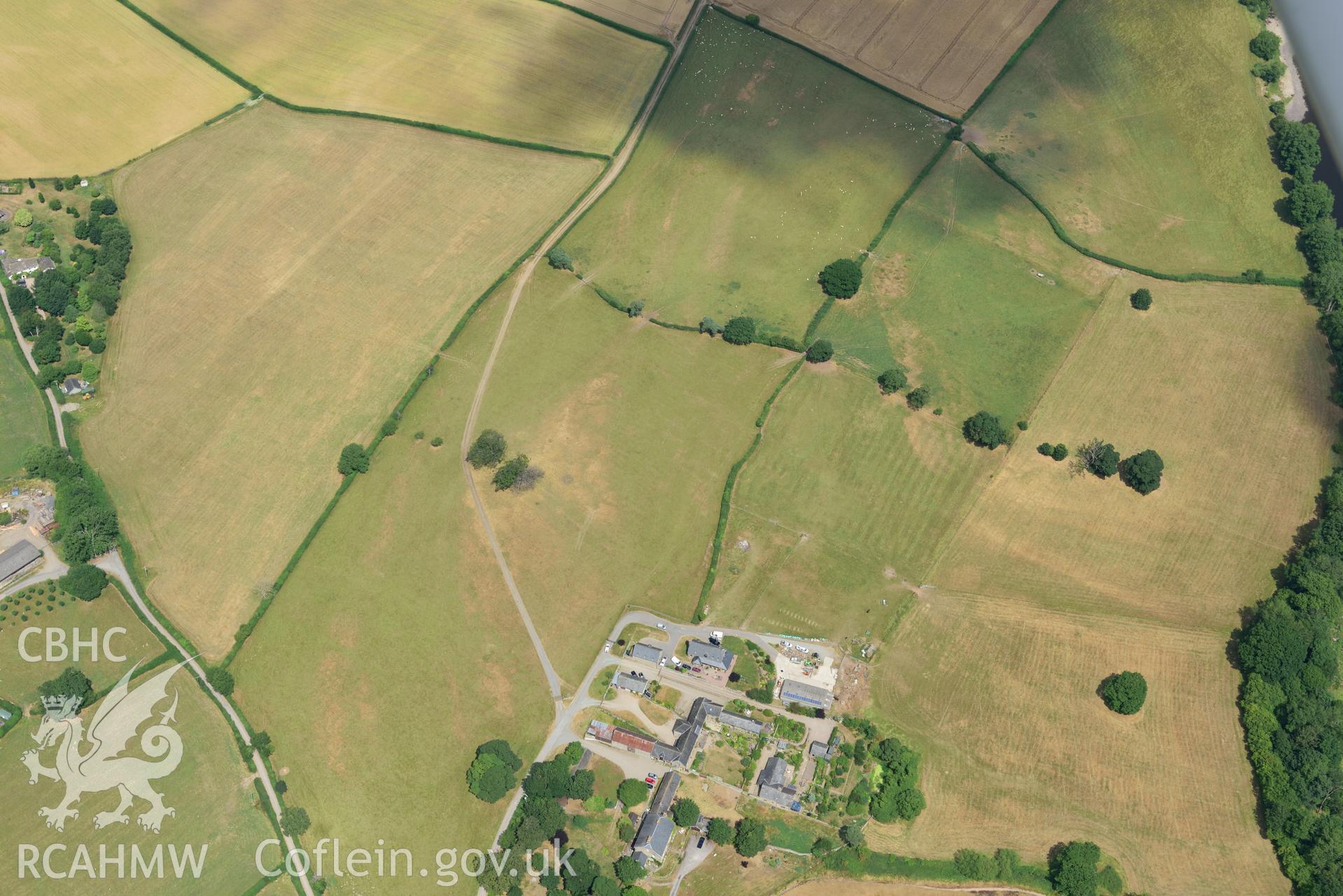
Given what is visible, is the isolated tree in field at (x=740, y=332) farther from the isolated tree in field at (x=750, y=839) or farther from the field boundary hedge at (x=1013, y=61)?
the isolated tree in field at (x=750, y=839)

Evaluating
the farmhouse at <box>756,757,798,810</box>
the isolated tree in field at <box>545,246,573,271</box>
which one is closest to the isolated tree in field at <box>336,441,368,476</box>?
the isolated tree in field at <box>545,246,573,271</box>

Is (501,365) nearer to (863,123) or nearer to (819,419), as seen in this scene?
(819,419)

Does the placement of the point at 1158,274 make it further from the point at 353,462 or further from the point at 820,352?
the point at 353,462

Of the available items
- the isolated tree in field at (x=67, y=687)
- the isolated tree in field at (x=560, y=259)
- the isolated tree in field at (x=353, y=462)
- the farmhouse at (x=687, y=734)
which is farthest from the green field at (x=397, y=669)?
the isolated tree in field at (x=560, y=259)

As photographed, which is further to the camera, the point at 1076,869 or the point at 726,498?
the point at 726,498

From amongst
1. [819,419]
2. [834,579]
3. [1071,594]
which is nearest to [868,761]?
[834,579]

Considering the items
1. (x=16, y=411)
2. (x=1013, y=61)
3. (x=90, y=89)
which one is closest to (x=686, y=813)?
(x=16, y=411)
